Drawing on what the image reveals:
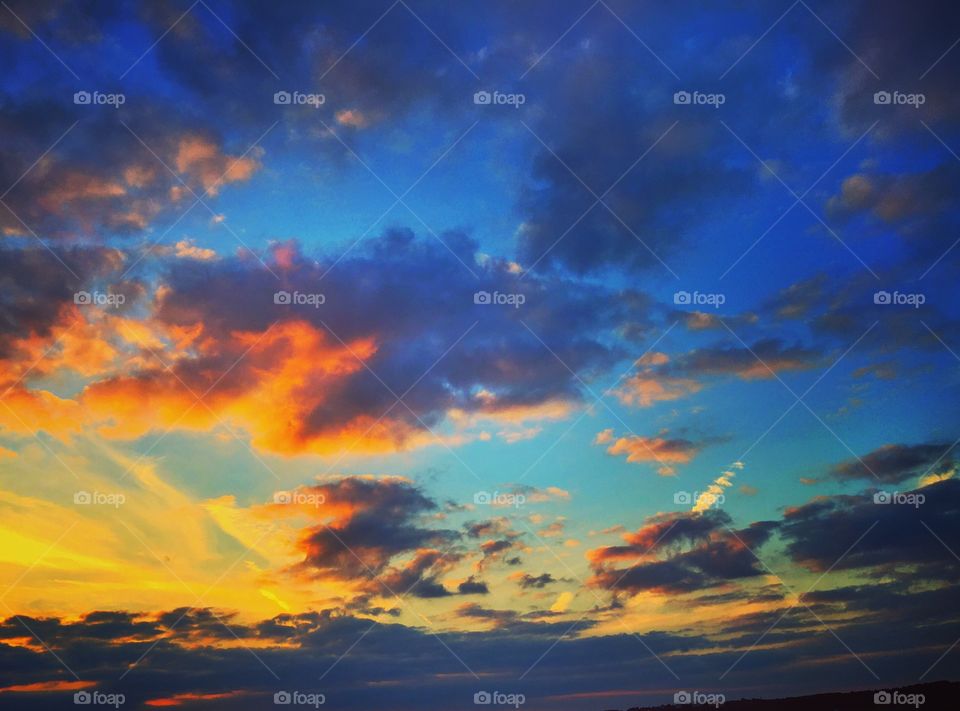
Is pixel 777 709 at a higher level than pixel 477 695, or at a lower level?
lower

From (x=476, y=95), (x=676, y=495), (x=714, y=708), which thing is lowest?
(x=714, y=708)

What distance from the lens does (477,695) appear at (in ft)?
146

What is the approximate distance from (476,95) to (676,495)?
27.1 m

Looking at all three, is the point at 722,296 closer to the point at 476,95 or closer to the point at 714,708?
the point at 476,95

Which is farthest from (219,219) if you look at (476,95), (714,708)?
(714,708)

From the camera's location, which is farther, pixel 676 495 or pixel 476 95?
pixel 676 495

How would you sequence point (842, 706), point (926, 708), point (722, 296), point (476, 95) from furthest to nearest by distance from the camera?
point (842, 706) → point (926, 708) → point (722, 296) → point (476, 95)

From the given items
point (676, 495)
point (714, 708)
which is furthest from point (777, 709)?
point (676, 495)

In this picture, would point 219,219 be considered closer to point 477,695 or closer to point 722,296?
point 722,296

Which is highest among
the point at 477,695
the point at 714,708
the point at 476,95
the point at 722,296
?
the point at 476,95

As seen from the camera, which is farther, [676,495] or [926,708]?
[926,708]

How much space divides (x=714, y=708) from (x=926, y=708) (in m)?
22.4

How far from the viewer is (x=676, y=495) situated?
44594 mm

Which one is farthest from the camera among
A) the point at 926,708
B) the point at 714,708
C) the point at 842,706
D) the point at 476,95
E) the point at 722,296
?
the point at 714,708
